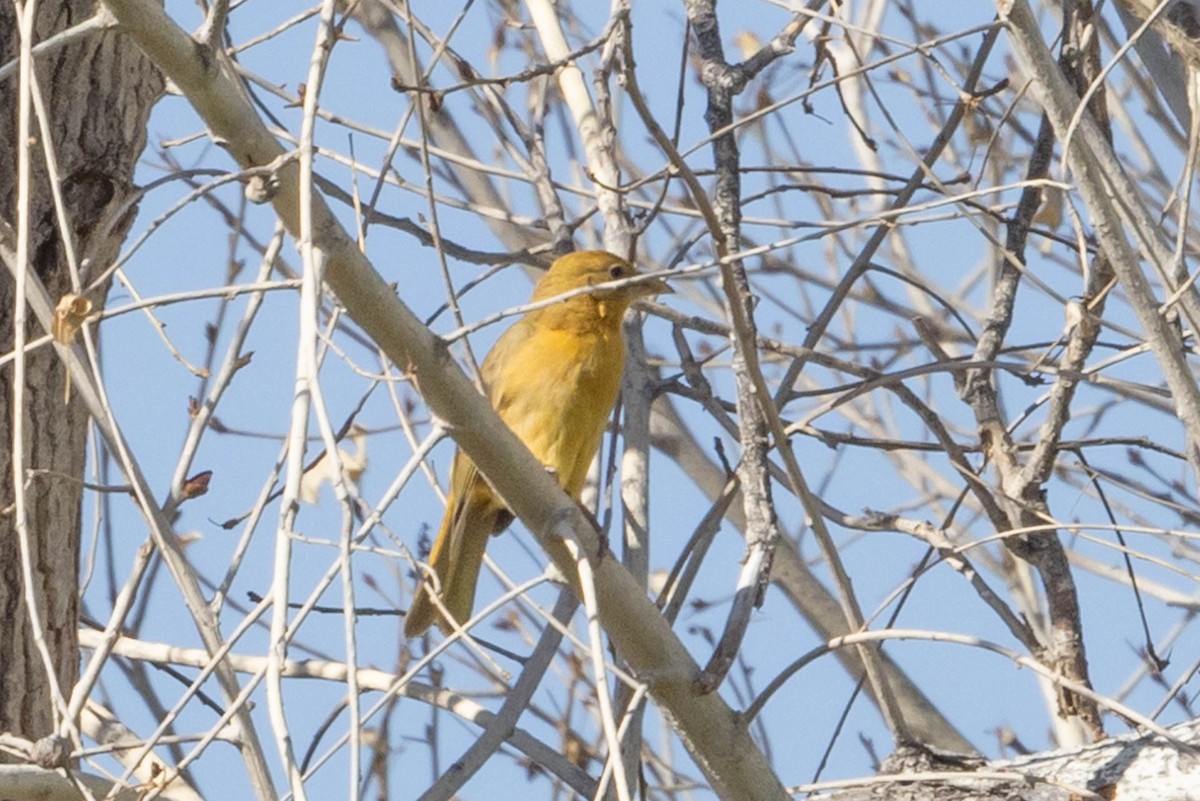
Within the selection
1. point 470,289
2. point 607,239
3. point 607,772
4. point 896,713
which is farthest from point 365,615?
point 607,772

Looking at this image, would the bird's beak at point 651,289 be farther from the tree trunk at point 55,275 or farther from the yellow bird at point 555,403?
the tree trunk at point 55,275

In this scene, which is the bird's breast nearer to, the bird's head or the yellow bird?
the yellow bird

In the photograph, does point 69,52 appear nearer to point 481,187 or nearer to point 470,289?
point 470,289

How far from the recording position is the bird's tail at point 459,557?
5.19 meters

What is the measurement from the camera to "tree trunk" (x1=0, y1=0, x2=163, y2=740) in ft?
13.1

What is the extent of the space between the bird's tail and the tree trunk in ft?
4.12

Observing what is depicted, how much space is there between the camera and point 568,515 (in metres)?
3.37

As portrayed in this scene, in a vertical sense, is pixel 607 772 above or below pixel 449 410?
below

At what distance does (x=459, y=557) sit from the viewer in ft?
17.7

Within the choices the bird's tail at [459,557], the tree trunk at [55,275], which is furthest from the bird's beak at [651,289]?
the tree trunk at [55,275]

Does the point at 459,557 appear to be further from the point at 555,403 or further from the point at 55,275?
the point at 55,275

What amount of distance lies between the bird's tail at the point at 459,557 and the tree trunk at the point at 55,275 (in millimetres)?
1254

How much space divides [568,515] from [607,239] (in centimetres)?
176

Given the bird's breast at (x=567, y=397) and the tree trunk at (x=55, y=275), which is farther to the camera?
the bird's breast at (x=567, y=397)
